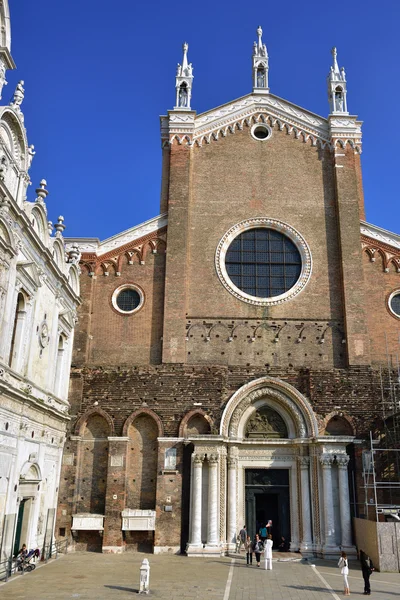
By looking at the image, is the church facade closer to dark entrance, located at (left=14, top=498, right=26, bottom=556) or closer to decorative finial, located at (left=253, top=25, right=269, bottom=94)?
decorative finial, located at (left=253, top=25, right=269, bottom=94)

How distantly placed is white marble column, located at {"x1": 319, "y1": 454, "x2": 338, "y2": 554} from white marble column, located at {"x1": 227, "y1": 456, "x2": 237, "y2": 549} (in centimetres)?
329

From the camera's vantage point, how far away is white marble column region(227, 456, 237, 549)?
21.5 metres

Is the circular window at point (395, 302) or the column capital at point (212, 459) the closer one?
the column capital at point (212, 459)

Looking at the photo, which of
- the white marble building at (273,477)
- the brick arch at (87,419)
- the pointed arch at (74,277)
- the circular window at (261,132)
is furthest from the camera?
the circular window at (261,132)

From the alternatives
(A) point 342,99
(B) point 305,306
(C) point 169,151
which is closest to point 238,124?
(C) point 169,151

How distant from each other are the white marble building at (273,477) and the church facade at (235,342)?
0.18ft

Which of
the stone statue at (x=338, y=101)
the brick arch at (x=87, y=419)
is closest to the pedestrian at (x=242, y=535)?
the brick arch at (x=87, y=419)

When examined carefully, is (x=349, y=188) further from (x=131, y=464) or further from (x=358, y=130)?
(x=131, y=464)

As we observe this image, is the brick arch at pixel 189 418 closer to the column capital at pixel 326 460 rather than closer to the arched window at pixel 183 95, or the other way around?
the column capital at pixel 326 460

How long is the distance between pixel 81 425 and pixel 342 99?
2017 cm

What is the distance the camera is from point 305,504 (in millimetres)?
21906

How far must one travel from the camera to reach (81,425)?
22703 mm

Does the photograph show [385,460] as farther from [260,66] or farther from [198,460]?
[260,66]

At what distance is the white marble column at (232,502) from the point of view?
70.4ft
